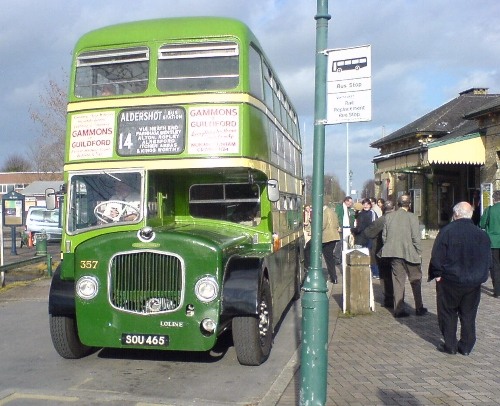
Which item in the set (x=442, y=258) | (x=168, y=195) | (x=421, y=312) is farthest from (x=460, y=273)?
(x=168, y=195)

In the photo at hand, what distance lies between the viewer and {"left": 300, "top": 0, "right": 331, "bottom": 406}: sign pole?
17.6ft

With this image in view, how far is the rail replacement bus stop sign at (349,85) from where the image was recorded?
5508 mm

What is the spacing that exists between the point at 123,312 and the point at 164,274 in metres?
0.61

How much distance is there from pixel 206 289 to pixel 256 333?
0.80 meters

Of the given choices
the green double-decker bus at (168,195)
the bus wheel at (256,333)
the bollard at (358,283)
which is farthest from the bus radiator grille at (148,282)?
the bollard at (358,283)

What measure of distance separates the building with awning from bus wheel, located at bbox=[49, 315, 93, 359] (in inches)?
713

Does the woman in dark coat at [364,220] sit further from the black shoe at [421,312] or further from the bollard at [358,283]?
the black shoe at [421,312]

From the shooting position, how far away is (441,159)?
24.0 m

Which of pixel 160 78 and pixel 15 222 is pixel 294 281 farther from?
pixel 15 222

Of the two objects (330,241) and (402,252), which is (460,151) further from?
(402,252)

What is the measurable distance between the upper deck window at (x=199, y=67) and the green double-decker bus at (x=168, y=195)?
1 centimetres

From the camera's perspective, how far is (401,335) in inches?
357

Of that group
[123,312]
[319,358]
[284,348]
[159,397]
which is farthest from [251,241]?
[319,358]

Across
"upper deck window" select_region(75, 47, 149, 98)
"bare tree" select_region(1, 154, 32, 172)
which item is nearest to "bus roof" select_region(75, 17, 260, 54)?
"upper deck window" select_region(75, 47, 149, 98)
